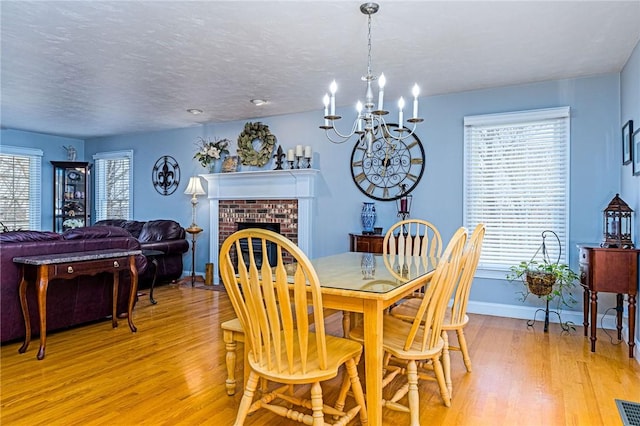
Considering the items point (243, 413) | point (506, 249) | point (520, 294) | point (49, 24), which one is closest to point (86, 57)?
point (49, 24)

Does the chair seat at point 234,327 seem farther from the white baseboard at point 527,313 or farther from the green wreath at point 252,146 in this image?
the green wreath at point 252,146

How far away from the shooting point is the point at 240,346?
3242mm

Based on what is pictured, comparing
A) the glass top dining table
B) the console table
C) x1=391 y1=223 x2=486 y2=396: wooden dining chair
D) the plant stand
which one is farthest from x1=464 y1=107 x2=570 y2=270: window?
the console table

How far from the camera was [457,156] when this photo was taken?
177 inches

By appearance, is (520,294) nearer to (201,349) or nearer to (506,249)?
(506,249)

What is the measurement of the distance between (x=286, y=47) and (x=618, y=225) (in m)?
2.98

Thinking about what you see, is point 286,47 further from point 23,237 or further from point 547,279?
point 547,279

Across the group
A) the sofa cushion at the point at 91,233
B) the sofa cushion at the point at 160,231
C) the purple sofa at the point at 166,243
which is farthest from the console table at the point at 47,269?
the sofa cushion at the point at 160,231

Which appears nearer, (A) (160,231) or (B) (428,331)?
(B) (428,331)

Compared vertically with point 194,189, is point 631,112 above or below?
above

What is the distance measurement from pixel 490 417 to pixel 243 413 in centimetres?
127

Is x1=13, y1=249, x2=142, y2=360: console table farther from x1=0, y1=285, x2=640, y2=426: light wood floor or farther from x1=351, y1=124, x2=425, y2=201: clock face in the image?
x1=351, y1=124, x2=425, y2=201: clock face

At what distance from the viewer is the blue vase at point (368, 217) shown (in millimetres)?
4766

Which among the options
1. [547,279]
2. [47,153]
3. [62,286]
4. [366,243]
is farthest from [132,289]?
[47,153]
